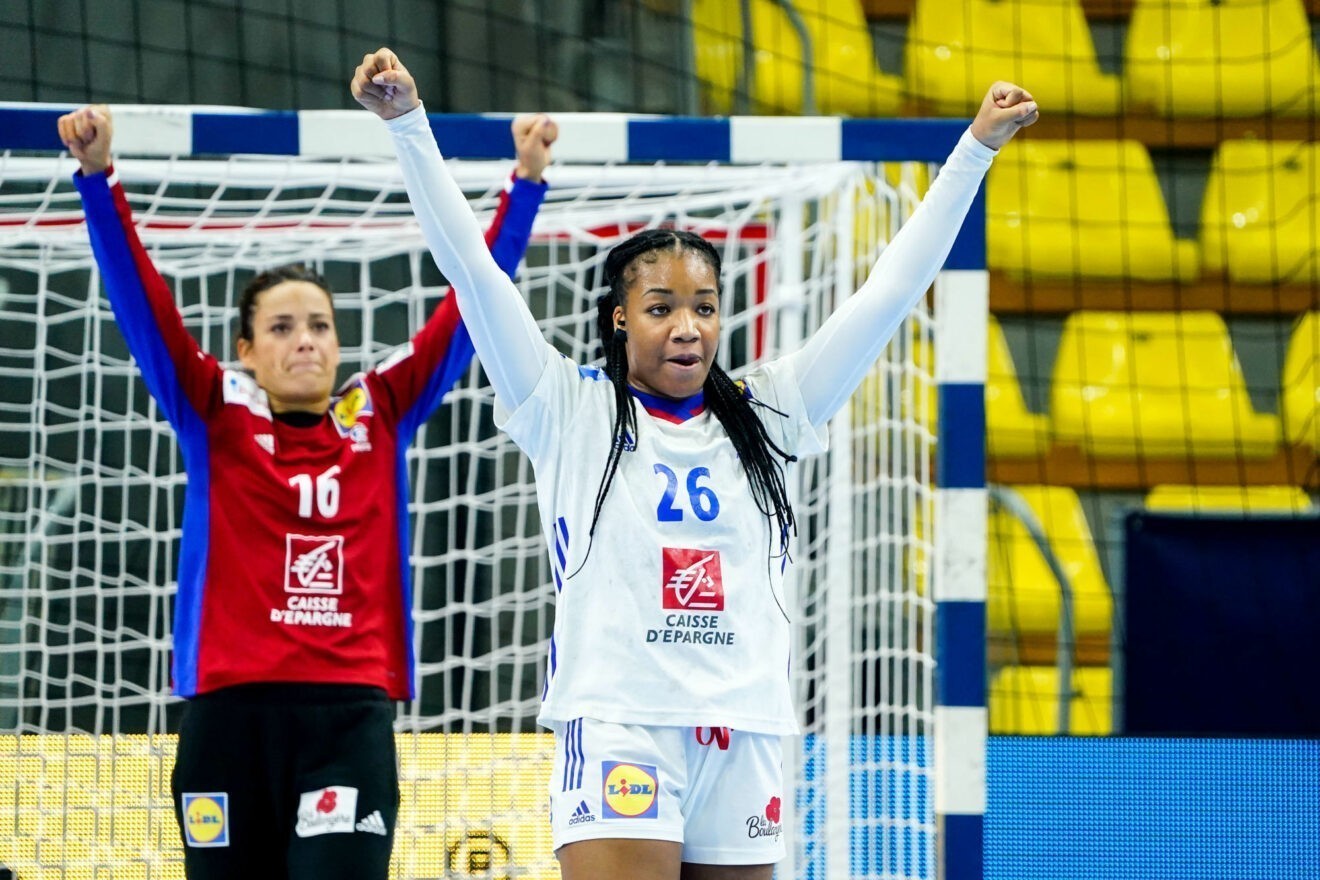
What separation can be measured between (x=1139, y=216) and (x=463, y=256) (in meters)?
5.41

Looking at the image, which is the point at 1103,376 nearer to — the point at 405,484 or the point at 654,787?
the point at 405,484

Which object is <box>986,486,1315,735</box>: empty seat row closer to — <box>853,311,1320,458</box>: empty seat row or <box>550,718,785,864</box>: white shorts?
<box>853,311,1320,458</box>: empty seat row

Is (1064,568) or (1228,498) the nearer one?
(1064,568)

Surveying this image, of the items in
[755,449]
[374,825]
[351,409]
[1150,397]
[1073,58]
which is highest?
[1073,58]

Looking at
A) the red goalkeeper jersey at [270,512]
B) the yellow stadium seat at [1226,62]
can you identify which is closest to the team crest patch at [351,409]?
the red goalkeeper jersey at [270,512]

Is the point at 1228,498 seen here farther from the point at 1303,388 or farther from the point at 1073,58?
the point at 1073,58

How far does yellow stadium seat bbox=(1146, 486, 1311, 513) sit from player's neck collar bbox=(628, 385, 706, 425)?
4381mm

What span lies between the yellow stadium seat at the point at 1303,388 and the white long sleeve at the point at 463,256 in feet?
17.4

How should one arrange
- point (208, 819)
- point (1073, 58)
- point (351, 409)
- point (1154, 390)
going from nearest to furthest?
point (208, 819), point (351, 409), point (1154, 390), point (1073, 58)

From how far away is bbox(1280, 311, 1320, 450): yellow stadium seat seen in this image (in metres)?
6.93

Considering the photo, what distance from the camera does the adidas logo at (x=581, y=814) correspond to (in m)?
2.30

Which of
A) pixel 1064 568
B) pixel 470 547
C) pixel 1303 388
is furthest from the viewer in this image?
pixel 1303 388

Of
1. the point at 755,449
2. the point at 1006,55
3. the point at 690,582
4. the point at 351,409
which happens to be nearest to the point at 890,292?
the point at 755,449

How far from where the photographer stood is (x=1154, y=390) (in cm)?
706
